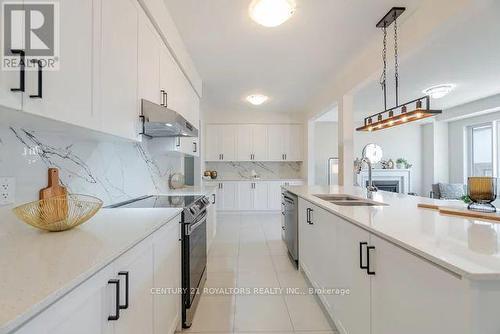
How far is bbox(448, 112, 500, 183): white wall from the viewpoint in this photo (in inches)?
249

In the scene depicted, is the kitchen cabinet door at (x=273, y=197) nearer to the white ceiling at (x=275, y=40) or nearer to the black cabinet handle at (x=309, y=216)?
A: the white ceiling at (x=275, y=40)

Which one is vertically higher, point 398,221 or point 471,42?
point 471,42

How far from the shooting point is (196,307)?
213 centimetres

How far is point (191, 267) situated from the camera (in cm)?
197

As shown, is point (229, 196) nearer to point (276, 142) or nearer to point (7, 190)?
point (276, 142)

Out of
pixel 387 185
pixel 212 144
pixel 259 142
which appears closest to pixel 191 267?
pixel 212 144

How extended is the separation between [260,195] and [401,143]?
4.36m

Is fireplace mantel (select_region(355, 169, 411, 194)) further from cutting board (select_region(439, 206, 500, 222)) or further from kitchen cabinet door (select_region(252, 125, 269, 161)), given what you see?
cutting board (select_region(439, 206, 500, 222))

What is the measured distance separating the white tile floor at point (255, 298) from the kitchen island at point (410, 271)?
0.30 m

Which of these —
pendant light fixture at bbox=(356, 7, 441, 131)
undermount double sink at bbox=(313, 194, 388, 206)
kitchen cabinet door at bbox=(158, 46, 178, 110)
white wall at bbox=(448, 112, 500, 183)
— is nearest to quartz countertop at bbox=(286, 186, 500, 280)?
undermount double sink at bbox=(313, 194, 388, 206)

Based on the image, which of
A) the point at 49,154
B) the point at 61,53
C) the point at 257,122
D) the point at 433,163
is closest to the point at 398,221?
the point at 61,53

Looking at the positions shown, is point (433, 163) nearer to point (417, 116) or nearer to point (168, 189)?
point (417, 116)

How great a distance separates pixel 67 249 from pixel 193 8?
226 cm

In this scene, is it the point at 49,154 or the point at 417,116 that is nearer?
the point at 49,154
